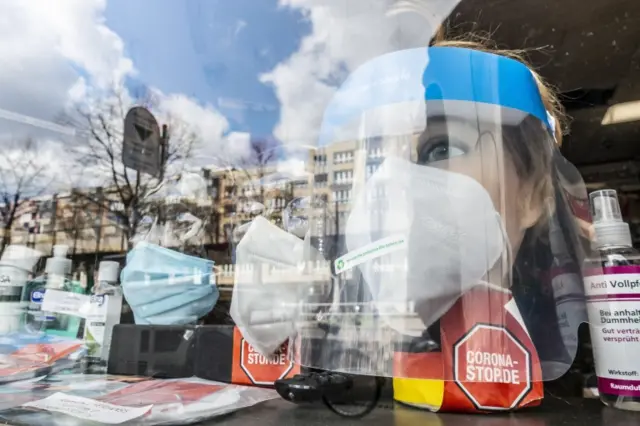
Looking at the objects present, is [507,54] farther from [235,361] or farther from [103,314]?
[103,314]

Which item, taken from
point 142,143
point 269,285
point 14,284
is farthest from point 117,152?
point 269,285

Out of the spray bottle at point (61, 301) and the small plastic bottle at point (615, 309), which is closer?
the small plastic bottle at point (615, 309)

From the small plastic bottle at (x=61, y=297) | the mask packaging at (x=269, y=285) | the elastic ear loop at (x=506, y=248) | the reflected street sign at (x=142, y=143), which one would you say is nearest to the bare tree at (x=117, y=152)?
the reflected street sign at (x=142, y=143)

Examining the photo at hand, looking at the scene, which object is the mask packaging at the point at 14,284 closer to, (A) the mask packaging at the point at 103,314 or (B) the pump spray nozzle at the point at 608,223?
(A) the mask packaging at the point at 103,314

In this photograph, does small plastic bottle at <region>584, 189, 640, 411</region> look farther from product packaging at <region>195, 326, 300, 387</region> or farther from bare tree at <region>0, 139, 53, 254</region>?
bare tree at <region>0, 139, 53, 254</region>

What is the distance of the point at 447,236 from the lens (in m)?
0.49

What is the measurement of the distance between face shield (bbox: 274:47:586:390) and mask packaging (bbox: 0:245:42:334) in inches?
24.3

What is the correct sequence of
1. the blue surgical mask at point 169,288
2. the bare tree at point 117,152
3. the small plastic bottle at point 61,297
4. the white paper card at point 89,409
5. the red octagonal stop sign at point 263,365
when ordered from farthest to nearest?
the bare tree at point 117,152 → the small plastic bottle at point 61,297 → the blue surgical mask at point 169,288 → the red octagonal stop sign at point 263,365 → the white paper card at point 89,409

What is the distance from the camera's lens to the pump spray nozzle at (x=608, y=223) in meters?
0.54

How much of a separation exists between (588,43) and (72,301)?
111cm

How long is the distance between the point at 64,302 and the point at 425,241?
2.45ft

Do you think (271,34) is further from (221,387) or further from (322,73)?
(221,387)

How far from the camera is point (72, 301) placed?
3.05 feet

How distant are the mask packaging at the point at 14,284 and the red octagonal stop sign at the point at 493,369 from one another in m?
0.83
